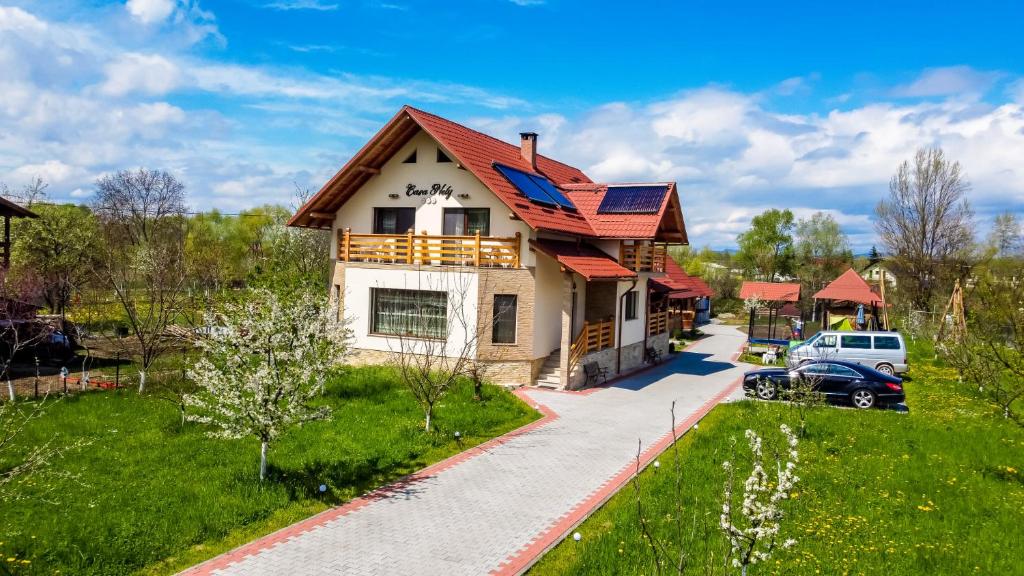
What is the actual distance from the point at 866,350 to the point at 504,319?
1463 centimetres

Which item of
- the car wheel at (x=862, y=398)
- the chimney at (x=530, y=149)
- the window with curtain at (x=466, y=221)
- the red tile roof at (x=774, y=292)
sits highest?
the chimney at (x=530, y=149)

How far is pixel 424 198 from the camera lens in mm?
21812

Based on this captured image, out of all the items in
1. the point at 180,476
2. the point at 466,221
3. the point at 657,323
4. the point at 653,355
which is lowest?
the point at 180,476

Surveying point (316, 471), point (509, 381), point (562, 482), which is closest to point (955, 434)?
point (562, 482)

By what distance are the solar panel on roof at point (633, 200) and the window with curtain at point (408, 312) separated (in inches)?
300

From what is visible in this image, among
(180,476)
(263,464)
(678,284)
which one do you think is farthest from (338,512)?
(678,284)

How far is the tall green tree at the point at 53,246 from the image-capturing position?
34531mm

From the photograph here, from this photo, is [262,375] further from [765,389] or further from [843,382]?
[843,382]

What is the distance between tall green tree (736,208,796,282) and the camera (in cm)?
6906

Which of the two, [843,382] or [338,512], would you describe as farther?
[843,382]

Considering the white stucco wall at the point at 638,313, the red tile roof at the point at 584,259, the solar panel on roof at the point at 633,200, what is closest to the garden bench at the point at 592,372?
the white stucco wall at the point at 638,313

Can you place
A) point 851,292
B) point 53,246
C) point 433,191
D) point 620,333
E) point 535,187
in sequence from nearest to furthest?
point 433,191, point 535,187, point 620,333, point 53,246, point 851,292

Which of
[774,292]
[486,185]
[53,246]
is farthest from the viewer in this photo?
[774,292]

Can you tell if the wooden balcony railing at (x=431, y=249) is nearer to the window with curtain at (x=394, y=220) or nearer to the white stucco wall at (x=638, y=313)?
the window with curtain at (x=394, y=220)
